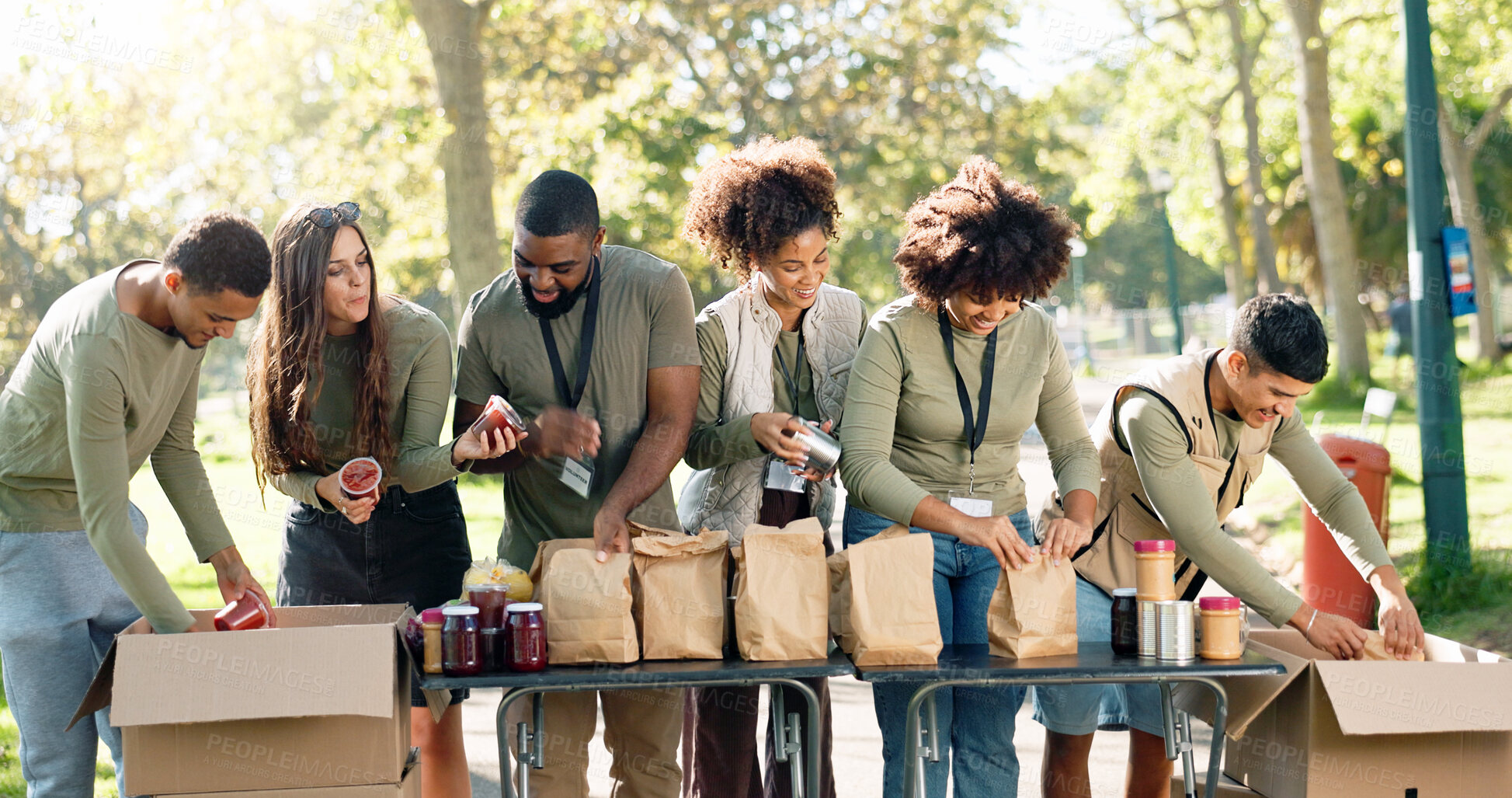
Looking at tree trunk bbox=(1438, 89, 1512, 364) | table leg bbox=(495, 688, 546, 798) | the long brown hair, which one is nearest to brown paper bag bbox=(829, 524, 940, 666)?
table leg bbox=(495, 688, 546, 798)

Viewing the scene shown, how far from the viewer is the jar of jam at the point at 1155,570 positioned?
2930 mm

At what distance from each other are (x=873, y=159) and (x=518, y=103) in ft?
15.8

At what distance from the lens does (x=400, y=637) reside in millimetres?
2799

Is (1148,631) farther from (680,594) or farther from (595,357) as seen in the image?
(595,357)

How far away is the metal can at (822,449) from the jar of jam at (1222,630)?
0.97 m

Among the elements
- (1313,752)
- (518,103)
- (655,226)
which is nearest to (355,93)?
(518,103)

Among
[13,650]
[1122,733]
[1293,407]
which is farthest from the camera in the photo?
[1122,733]

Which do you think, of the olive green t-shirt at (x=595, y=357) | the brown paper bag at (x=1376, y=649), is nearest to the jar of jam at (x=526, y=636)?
the olive green t-shirt at (x=595, y=357)

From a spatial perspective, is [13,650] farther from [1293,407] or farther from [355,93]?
[355,93]

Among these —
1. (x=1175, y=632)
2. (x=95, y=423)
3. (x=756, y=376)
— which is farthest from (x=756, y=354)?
(x=95, y=423)

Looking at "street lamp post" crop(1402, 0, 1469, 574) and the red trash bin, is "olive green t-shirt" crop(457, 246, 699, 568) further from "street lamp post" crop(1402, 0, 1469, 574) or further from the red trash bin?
"street lamp post" crop(1402, 0, 1469, 574)

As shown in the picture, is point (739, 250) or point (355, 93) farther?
point (355, 93)

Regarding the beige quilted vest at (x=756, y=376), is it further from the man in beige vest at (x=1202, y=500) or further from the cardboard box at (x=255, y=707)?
the cardboard box at (x=255, y=707)

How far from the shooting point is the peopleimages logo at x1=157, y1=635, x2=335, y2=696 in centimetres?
260
